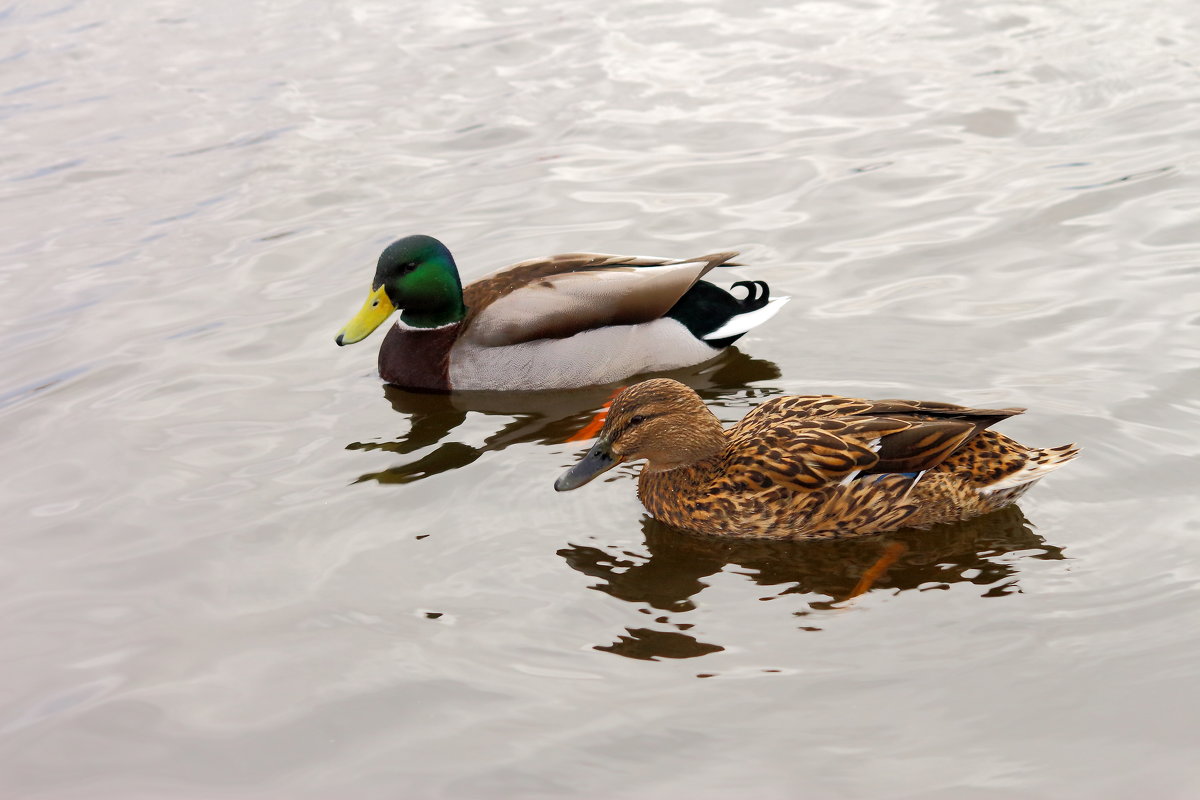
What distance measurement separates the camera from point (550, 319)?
7738mm

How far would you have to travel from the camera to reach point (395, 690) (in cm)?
490

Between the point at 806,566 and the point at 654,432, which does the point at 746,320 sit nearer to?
the point at 654,432

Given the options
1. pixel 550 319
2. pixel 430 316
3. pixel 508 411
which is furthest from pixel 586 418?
pixel 430 316

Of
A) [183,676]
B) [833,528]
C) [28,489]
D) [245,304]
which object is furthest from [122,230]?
[833,528]

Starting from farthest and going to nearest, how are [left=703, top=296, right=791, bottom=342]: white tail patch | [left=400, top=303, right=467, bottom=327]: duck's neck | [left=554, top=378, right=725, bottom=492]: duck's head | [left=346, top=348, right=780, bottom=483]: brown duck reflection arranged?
[left=400, top=303, right=467, bottom=327]: duck's neck
[left=703, top=296, right=791, bottom=342]: white tail patch
[left=346, top=348, right=780, bottom=483]: brown duck reflection
[left=554, top=378, right=725, bottom=492]: duck's head

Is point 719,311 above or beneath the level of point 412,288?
beneath

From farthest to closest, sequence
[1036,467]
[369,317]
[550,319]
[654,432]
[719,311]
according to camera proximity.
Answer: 1. [369,317]
2. [719,311]
3. [550,319]
4. [654,432]
5. [1036,467]

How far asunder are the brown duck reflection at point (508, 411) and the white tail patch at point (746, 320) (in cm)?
19

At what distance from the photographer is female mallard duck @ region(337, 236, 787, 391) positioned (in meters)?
7.77

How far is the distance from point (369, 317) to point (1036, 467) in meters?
4.19

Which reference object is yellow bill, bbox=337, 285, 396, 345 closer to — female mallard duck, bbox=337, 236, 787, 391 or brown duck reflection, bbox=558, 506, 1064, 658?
female mallard duck, bbox=337, 236, 787, 391

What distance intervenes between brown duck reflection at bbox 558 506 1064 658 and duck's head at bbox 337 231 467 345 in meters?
2.67

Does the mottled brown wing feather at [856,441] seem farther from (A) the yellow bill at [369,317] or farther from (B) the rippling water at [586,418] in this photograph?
(A) the yellow bill at [369,317]

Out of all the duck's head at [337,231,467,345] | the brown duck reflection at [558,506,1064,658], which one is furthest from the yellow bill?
the brown duck reflection at [558,506,1064,658]
